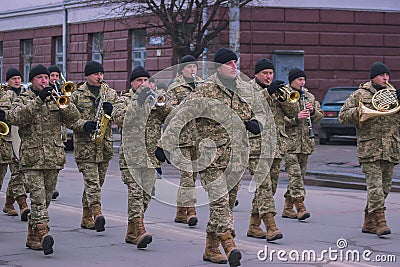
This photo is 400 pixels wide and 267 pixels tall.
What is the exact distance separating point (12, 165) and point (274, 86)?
12.3 ft

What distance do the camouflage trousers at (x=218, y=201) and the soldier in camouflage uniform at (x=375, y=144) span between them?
247 cm

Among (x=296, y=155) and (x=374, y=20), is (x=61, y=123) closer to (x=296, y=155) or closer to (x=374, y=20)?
(x=296, y=155)

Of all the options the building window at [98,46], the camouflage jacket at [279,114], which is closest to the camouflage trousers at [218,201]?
the camouflage jacket at [279,114]

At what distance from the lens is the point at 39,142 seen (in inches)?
354

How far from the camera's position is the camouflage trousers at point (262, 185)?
31.0 feet

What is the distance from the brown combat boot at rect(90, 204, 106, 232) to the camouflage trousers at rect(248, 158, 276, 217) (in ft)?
5.82

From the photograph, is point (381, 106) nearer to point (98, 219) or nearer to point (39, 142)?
point (98, 219)

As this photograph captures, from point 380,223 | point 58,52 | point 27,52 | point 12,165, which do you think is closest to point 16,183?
point 12,165

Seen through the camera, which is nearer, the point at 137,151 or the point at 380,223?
the point at 137,151

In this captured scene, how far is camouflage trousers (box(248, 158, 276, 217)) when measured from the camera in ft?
31.0

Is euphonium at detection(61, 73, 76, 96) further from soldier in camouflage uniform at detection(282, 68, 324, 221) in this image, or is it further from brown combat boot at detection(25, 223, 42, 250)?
soldier in camouflage uniform at detection(282, 68, 324, 221)

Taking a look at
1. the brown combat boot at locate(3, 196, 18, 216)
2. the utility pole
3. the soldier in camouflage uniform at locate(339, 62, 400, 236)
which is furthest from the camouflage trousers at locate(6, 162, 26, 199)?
the utility pole

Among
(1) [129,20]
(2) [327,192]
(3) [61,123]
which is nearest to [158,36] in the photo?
(1) [129,20]

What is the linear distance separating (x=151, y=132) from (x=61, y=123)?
3.65 ft
